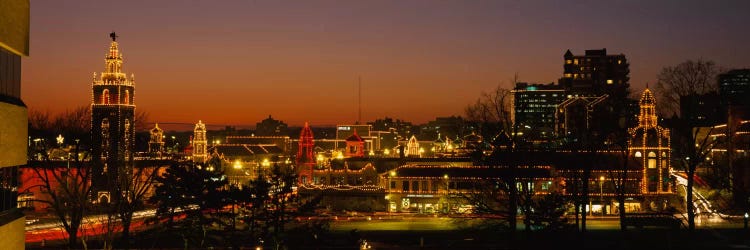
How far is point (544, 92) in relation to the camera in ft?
648

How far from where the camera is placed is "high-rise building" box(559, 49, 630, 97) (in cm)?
16769

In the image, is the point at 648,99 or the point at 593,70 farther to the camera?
the point at 593,70

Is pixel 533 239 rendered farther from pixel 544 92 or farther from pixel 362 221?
pixel 544 92

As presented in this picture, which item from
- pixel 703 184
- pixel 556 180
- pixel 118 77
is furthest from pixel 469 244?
pixel 118 77

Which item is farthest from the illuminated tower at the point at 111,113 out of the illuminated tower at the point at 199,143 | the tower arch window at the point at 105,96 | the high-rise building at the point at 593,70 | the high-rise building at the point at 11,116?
the high-rise building at the point at 593,70

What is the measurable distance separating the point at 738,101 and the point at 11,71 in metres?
76.5

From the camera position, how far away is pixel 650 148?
6419cm

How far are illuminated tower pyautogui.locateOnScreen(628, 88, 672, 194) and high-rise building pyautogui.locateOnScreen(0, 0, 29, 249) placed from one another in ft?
193

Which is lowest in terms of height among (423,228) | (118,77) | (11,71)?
(423,228)

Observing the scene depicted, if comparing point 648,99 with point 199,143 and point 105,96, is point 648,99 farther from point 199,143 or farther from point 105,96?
point 199,143

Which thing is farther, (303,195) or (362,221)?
(303,195)

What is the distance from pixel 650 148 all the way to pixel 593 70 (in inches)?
4420

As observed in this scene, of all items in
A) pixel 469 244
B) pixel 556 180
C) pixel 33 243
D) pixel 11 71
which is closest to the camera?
pixel 11 71

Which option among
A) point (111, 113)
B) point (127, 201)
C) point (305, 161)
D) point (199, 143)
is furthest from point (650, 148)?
point (199, 143)
